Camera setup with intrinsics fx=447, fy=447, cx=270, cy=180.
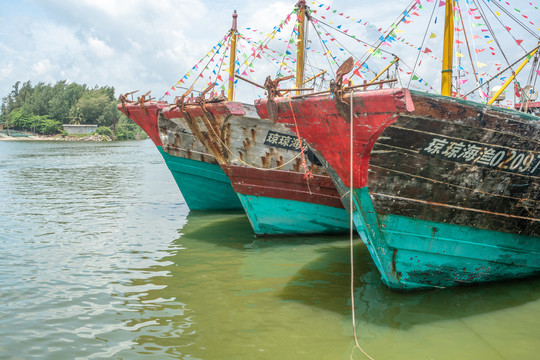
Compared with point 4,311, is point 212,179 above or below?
above

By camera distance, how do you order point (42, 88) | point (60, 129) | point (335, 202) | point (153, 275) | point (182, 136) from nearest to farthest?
point (153, 275)
point (335, 202)
point (182, 136)
point (60, 129)
point (42, 88)

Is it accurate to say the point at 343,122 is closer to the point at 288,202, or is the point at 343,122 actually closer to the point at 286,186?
the point at 286,186

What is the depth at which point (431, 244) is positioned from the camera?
5.62 meters

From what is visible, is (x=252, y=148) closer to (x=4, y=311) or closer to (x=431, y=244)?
(x=431, y=244)

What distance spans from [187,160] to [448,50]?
7006 mm

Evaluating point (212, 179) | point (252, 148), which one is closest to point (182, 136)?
point (212, 179)

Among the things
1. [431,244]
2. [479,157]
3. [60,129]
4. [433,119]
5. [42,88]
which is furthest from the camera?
[42,88]

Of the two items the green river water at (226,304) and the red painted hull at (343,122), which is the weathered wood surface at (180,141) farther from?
the red painted hull at (343,122)

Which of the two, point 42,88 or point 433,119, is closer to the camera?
point 433,119

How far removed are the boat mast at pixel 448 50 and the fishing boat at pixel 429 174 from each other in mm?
1207

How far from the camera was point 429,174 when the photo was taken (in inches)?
209

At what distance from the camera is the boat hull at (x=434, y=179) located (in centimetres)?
500

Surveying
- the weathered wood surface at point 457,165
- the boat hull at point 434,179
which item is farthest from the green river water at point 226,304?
the weathered wood surface at point 457,165

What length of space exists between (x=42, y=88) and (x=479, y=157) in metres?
119
